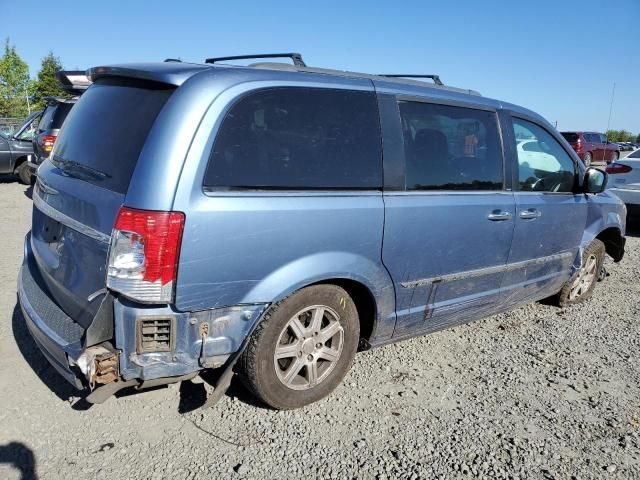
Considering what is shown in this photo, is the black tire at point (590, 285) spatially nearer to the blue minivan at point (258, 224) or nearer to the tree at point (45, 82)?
the blue minivan at point (258, 224)

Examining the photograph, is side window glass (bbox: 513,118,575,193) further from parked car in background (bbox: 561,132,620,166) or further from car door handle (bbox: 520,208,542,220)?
parked car in background (bbox: 561,132,620,166)

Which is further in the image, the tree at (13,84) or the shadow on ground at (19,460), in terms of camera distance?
the tree at (13,84)

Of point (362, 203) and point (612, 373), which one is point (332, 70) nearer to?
point (362, 203)

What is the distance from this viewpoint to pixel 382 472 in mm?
2467

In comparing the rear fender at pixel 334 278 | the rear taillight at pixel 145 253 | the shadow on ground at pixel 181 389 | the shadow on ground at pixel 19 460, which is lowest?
the shadow on ground at pixel 19 460

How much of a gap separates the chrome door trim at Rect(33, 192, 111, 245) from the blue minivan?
2 cm

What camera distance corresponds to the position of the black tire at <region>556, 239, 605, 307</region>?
16.1 feet

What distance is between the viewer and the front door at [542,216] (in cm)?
390

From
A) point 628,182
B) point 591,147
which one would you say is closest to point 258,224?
point 628,182

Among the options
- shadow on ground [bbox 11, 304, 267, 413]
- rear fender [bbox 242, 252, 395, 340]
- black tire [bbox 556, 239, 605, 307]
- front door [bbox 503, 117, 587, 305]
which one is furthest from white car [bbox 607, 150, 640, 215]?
shadow on ground [bbox 11, 304, 267, 413]

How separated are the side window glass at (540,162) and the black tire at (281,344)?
189 centimetres

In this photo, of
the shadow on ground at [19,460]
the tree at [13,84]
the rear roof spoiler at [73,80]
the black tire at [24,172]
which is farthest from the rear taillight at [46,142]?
the tree at [13,84]

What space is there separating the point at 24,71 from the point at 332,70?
4475cm

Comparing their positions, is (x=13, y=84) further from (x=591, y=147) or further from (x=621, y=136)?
(x=621, y=136)
